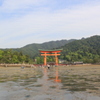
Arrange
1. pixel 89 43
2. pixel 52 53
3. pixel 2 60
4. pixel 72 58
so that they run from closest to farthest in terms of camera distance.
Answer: pixel 2 60 < pixel 52 53 < pixel 72 58 < pixel 89 43

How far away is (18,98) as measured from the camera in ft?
23.0

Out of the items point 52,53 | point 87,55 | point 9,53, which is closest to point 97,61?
point 52,53

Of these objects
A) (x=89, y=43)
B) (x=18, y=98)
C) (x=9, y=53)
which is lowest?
(x=18, y=98)

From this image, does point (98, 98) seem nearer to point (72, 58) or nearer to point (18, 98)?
point (18, 98)

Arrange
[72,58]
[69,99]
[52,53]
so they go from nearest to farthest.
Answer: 1. [69,99]
2. [52,53]
3. [72,58]

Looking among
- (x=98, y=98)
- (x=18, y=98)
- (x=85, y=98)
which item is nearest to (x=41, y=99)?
(x=18, y=98)

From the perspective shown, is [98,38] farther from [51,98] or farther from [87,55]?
[51,98]

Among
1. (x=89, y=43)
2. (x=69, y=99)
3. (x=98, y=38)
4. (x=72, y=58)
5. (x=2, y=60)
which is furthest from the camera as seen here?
(x=98, y=38)

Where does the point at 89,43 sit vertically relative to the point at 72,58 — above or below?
above

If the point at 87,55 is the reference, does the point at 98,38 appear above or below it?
above

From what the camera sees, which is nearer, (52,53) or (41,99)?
(41,99)

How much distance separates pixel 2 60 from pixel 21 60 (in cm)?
976

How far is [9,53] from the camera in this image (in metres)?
70.4

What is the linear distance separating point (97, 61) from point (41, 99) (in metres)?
84.8
